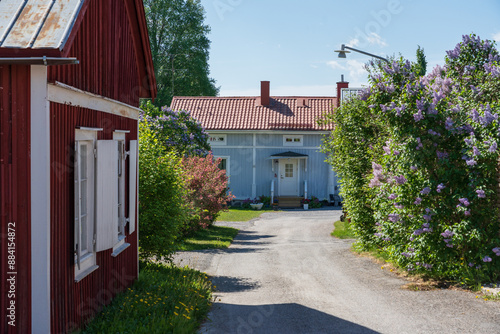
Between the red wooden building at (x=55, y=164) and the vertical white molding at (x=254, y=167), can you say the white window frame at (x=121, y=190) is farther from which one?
the vertical white molding at (x=254, y=167)

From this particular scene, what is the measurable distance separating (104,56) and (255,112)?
2607cm

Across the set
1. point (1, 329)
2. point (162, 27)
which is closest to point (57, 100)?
point (1, 329)

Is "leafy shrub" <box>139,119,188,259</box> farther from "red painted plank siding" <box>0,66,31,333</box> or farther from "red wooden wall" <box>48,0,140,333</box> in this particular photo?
"red painted plank siding" <box>0,66,31,333</box>

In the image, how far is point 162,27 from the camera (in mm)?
40281

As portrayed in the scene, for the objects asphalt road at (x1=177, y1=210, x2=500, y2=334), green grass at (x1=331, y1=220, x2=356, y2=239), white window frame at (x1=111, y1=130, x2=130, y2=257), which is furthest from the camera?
green grass at (x1=331, y1=220, x2=356, y2=239)

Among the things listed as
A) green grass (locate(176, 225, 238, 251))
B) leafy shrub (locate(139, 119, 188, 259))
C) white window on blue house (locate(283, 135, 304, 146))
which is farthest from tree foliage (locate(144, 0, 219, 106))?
leafy shrub (locate(139, 119, 188, 259))

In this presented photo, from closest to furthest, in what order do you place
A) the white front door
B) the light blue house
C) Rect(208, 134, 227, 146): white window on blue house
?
the light blue house
the white front door
Rect(208, 134, 227, 146): white window on blue house

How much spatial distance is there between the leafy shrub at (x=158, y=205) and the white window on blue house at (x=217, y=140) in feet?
69.9

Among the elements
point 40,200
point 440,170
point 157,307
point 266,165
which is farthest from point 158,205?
point 266,165

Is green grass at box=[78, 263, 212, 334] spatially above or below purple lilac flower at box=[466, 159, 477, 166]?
below

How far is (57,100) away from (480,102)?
7967 millimetres

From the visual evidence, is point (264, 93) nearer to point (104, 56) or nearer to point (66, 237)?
point (104, 56)

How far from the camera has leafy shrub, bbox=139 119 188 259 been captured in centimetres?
1105

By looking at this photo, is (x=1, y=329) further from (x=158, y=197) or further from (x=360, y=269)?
(x=360, y=269)
